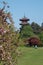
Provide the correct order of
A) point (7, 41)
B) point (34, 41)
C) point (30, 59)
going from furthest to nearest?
point (34, 41) → point (30, 59) → point (7, 41)

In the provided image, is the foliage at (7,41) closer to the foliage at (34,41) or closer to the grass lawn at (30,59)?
the grass lawn at (30,59)

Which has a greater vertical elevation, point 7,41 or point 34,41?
point 7,41

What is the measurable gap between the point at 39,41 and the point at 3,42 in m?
45.8

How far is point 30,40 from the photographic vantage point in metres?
56.0

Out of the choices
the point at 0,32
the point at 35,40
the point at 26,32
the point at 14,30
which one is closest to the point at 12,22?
the point at 14,30

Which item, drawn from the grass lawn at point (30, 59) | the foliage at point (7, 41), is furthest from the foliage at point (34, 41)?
the foliage at point (7, 41)

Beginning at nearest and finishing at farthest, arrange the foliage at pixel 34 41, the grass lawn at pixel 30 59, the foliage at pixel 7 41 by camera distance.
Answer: the foliage at pixel 7 41 → the grass lawn at pixel 30 59 → the foliage at pixel 34 41

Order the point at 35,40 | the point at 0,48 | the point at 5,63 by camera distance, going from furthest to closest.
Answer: the point at 35,40 < the point at 5,63 < the point at 0,48

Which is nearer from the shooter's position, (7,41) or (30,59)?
(7,41)

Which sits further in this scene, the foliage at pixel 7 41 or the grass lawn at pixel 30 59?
the grass lawn at pixel 30 59

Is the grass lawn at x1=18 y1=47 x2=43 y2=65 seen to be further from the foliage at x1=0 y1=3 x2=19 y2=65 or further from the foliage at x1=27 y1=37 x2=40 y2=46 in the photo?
the foliage at x1=27 y1=37 x2=40 y2=46

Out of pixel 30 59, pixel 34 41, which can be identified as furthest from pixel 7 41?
pixel 34 41

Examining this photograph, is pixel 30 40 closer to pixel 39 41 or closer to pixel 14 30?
pixel 39 41

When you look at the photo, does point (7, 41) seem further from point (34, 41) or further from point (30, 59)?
point (34, 41)
